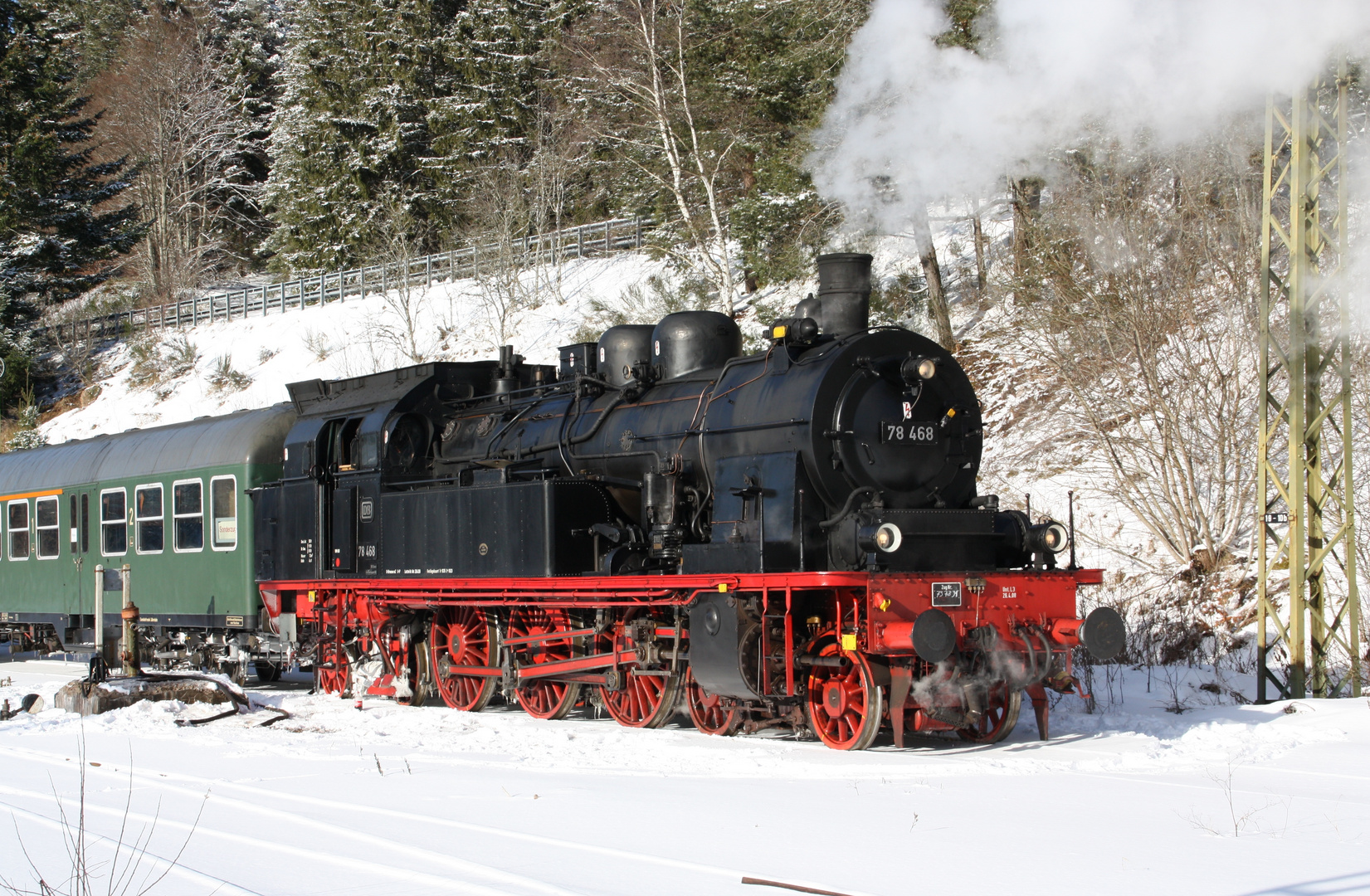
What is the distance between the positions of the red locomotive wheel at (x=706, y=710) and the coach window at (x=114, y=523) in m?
9.33

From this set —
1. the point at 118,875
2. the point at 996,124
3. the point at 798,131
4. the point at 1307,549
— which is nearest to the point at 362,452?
the point at 996,124

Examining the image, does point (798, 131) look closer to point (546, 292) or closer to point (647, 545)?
point (647, 545)

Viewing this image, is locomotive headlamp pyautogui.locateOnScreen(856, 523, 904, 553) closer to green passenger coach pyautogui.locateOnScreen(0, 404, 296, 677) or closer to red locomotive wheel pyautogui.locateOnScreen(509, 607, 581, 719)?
red locomotive wheel pyautogui.locateOnScreen(509, 607, 581, 719)

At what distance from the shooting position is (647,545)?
10.0 metres

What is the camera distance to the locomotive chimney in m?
9.57

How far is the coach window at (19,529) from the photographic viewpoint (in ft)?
57.5

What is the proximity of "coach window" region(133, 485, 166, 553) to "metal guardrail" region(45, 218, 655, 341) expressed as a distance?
18511mm

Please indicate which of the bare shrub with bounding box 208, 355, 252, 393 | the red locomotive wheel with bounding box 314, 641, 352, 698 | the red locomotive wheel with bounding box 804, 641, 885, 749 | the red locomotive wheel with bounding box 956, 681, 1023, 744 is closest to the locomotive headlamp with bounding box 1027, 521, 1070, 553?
the red locomotive wheel with bounding box 956, 681, 1023, 744

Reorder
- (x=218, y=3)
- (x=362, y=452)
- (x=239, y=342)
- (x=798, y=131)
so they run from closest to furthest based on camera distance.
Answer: (x=362, y=452) < (x=798, y=131) < (x=239, y=342) < (x=218, y=3)

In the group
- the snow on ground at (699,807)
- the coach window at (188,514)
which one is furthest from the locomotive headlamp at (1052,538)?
the coach window at (188,514)

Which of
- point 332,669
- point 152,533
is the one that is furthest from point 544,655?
point 152,533

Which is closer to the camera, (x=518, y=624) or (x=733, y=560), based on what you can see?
(x=733, y=560)

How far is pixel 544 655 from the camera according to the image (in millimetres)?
10672

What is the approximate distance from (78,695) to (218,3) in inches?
1981
